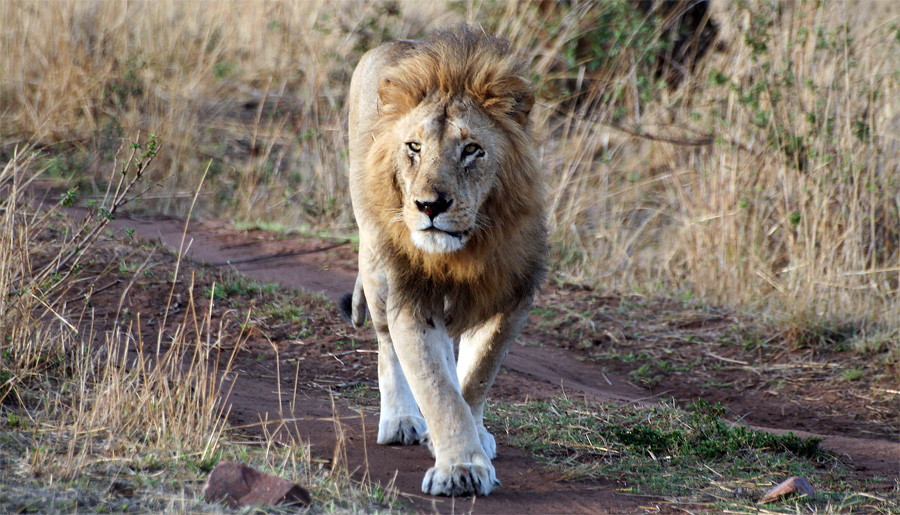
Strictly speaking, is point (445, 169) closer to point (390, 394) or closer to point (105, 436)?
point (390, 394)

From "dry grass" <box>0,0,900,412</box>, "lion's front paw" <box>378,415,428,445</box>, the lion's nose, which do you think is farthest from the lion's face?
"dry grass" <box>0,0,900,412</box>

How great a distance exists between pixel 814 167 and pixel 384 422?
4.73 m

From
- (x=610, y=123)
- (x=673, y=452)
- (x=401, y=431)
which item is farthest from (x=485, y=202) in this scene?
(x=610, y=123)

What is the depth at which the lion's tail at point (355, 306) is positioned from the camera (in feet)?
15.1

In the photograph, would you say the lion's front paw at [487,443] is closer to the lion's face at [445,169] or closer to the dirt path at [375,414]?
the dirt path at [375,414]

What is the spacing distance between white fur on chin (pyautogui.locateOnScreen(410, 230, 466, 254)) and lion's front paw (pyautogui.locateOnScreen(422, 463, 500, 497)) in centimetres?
74

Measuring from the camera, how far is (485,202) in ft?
10.9

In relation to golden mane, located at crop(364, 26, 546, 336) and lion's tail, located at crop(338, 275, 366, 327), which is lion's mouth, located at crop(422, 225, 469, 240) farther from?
lion's tail, located at crop(338, 275, 366, 327)

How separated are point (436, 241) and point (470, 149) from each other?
15.4 inches

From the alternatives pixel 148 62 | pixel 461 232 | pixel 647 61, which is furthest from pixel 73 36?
pixel 461 232

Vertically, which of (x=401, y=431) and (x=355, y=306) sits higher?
(x=355, y=306)

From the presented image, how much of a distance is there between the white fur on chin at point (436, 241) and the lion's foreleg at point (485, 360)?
1.79 ft

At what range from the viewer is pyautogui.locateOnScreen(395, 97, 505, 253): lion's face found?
3.07m

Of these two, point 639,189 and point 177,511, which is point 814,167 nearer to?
point 639,189
